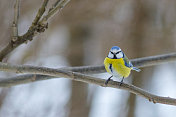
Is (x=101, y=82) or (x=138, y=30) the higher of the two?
(x=138, y=30)

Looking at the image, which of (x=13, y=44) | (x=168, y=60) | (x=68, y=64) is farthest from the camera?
(x=68, y=64)

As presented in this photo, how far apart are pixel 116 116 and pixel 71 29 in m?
1.33

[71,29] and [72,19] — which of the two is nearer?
[72,19]

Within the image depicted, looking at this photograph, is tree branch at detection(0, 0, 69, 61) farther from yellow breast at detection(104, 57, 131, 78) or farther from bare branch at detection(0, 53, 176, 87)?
yellow breast at detection(104, 57, 131, 78)

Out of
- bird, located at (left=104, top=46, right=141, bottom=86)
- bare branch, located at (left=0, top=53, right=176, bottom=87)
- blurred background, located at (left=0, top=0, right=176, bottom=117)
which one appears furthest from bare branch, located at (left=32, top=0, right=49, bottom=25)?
blurred background, located at (left=0, top=0, right=176, bottom=117)

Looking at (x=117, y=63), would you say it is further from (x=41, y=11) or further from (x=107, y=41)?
(x=107, y=41)

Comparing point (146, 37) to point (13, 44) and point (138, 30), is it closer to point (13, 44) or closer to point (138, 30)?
point (138, 30)

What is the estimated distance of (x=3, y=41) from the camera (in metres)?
2.05

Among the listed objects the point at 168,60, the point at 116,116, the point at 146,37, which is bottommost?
the point at 116,116

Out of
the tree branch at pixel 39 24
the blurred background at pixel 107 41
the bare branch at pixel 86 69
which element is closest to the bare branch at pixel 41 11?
the tree branch at pixel 39 24

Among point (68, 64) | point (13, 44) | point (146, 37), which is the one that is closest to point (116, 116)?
point (68, 64)

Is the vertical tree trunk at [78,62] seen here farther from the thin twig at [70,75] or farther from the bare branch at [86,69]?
the thin twig at [70,75]

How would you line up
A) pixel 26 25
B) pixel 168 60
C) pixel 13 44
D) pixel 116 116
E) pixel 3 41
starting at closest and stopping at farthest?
pixel 13 44 < pixel 168 60 < pixel 3 41 < pixel 26 25 < pixel 116 116

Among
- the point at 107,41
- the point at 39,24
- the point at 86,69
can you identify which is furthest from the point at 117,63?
the point at 107,41
